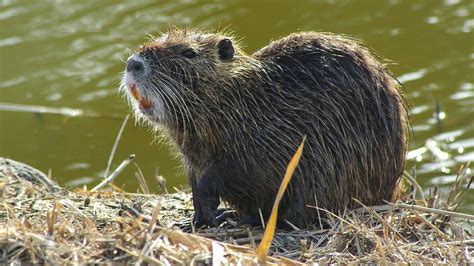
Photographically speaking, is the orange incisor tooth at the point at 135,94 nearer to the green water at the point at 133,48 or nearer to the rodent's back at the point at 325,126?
the rodent's back at the point at 325,126

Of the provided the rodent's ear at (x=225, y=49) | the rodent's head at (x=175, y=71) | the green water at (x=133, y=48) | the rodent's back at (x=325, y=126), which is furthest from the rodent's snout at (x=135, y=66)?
the green water at (x=133, y=48)

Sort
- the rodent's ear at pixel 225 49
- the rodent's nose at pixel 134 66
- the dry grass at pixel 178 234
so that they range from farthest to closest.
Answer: the rodent's ear at pixel 225 49 < the rodent's nose at pixel 134 66 < the dry grass at pixel 178 234

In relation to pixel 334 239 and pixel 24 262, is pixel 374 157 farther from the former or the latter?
pixel 24 262

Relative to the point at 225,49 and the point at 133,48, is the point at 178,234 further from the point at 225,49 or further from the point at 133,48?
the point at 133,48

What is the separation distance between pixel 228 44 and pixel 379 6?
476cm

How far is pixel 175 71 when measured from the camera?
456 centimetres

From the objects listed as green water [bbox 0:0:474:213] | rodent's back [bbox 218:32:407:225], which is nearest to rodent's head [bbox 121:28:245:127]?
rodent's back [bbox 218:32:407:225]

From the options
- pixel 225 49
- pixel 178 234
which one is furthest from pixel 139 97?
pixel 178 234

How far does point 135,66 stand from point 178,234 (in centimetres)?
103

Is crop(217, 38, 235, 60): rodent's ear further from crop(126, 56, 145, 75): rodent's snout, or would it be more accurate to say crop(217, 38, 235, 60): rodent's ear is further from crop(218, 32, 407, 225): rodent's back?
crop(126, 56, 145, 75): rodent's snout

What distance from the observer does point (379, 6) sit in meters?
9.22

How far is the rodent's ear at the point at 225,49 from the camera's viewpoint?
4.69 metres

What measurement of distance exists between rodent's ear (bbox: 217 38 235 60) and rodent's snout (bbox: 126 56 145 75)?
40 cm

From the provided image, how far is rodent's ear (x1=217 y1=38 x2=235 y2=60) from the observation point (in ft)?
15.4
